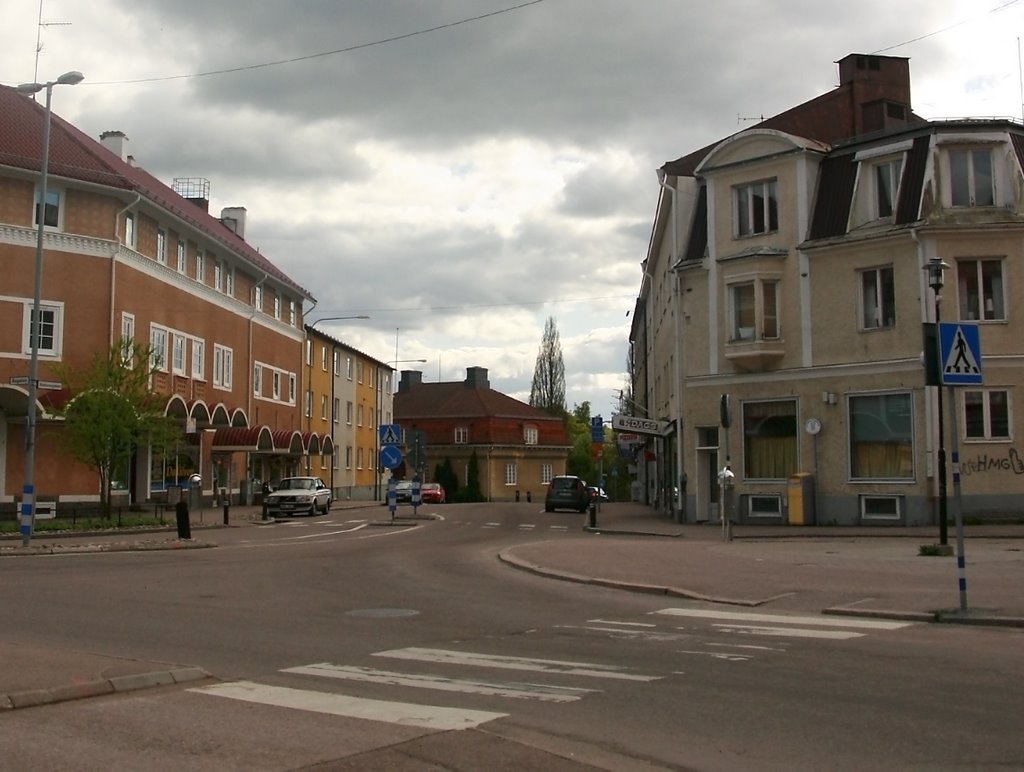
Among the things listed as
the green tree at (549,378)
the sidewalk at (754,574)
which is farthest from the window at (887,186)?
the green tree at (549,378)

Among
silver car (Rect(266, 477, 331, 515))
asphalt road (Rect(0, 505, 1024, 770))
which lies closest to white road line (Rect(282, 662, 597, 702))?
asphalt road (Rect(0, 505, 1024, 770))

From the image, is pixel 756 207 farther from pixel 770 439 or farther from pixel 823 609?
pixel 823 609

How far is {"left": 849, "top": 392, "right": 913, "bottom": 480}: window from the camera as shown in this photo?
2859 centimetres

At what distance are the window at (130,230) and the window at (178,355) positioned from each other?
5.06 m

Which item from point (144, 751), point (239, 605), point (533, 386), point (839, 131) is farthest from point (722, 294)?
point (533, 386)

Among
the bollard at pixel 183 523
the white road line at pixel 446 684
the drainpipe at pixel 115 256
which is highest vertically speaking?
the drainpipe at pixel 115 256

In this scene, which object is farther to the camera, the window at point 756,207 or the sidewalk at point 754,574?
the window at point 756,207

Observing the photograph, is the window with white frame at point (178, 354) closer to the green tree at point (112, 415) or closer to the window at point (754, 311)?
the green tree at point (112, 415)

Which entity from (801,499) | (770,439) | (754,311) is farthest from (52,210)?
(801,499)

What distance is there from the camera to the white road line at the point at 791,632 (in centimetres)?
1123

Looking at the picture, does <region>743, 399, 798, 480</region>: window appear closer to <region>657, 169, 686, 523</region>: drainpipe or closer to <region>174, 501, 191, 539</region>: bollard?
<region>657, 169, 686, 523</region>: drainpipe

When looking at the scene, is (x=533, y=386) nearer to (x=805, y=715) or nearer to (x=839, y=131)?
(x=839, y=131)

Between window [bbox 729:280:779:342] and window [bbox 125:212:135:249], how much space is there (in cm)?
2296

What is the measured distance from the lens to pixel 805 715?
7527 millimetres
